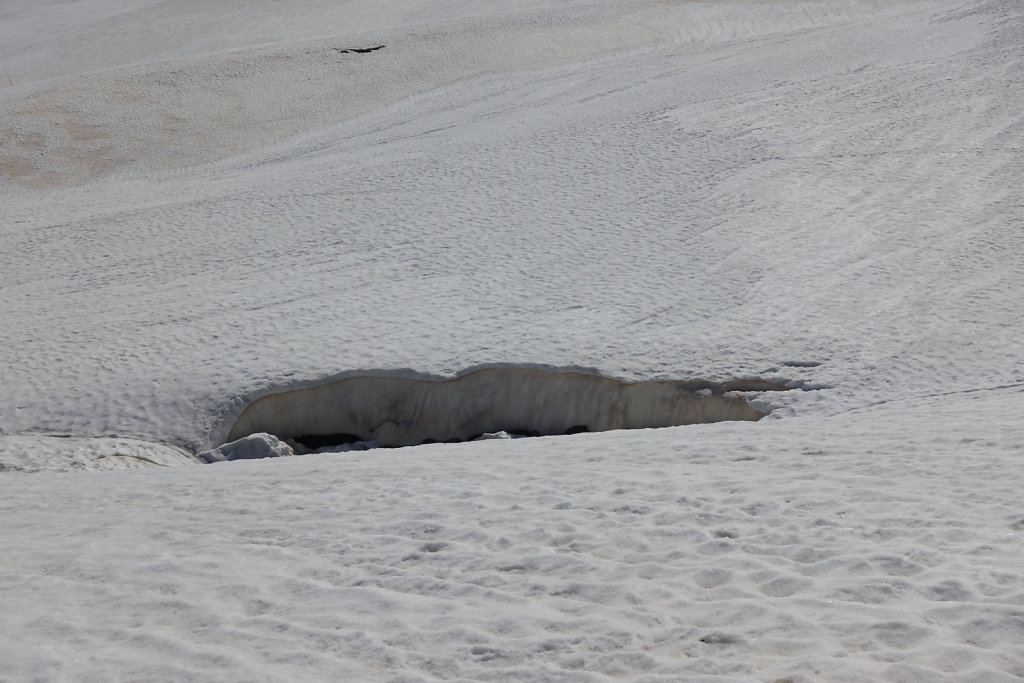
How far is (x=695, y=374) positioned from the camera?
21.7 feet

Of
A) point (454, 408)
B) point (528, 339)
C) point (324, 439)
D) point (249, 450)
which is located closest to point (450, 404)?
point (454, 408)

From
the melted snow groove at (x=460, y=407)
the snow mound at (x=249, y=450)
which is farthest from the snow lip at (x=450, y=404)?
the snow mound at (x=249, y=450)

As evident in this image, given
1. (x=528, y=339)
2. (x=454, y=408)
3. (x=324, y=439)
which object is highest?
(x=528, y=339)

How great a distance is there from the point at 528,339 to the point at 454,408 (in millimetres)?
729

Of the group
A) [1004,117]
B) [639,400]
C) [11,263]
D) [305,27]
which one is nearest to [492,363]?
[639,400]

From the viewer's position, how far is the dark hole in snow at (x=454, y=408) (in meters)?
6.67

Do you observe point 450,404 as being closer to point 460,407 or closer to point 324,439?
point 460,407

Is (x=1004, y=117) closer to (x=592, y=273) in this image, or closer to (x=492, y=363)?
(x=592, y=273)

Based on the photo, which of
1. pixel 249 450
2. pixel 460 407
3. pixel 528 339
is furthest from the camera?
pixel 528 339

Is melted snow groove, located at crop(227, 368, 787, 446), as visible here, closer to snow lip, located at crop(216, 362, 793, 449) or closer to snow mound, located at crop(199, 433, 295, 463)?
snow lip, located at crop(216, 362, 793, 449)

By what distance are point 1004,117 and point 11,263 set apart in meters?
10.3

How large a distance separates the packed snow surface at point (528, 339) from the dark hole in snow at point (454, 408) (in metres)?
0.14

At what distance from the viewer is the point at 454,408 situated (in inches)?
269

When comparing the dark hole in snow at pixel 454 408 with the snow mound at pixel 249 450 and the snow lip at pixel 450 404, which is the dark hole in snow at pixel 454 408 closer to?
the snow lip at pixel 450 404
